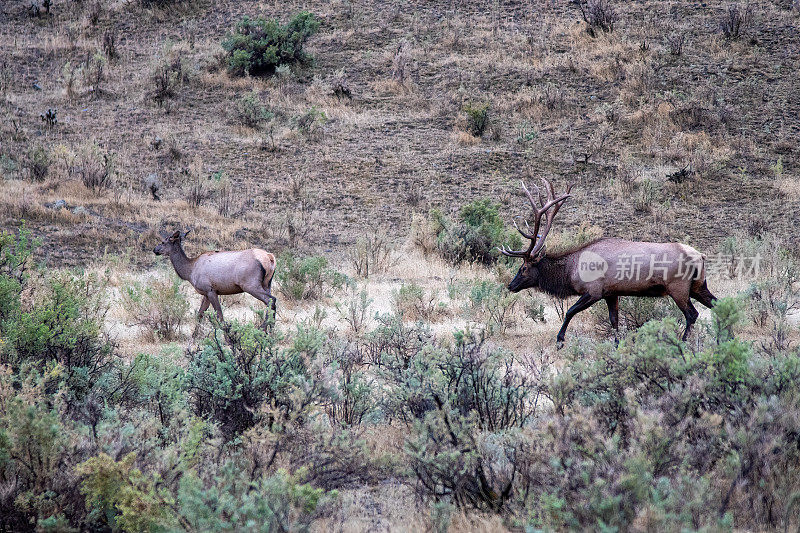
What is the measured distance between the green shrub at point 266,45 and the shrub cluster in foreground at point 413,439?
22372mm

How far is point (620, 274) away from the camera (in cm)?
889

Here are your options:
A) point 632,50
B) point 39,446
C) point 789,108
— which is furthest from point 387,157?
point 39,446

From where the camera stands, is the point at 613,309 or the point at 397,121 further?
the point at 397,121

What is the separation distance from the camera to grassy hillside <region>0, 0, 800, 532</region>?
4027 millimetres

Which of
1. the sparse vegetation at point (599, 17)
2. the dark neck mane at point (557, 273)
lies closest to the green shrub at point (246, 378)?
the dark neck mane at point (557, 273)

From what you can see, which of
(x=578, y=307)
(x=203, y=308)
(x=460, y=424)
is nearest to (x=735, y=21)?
(x=578, y=307)

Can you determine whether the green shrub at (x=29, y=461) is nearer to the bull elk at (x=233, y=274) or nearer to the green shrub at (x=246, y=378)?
the green shrub at (x=246, y=378)

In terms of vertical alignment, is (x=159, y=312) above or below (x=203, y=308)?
above

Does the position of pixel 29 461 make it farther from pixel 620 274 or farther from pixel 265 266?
pixel 620 274

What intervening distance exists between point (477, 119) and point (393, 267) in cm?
1025

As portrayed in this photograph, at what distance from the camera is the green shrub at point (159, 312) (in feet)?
30.6

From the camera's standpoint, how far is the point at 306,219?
1870cm

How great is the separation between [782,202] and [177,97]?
21142 mm

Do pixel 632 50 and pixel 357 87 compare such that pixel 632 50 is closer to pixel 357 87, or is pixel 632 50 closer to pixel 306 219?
pixel 357 87
